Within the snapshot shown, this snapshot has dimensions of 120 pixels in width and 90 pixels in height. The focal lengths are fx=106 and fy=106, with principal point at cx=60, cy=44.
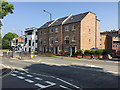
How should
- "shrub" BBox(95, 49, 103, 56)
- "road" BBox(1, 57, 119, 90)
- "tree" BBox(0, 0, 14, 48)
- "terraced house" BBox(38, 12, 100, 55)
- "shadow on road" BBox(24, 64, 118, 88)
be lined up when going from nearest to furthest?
"road" BBox(1, 57, 119, 90) < "shadow on road" BBox(24, 64, 118, 88) < "tree" BBox(0, 0, 14, 48) < "shrub" BBox(95, 49, 103, 56) < "terraced house" BBox(38, 12, 100, 55)

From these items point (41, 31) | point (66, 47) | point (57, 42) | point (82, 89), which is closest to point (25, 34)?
point (41, 31)

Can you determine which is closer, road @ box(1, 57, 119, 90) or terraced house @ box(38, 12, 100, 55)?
road @ box(1, 57, 119, 90)

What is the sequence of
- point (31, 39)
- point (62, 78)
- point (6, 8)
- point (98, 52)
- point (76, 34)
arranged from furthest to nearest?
1. point (31, 39)
2. point (76, 34)
3. point (98, 52)
4. point (6, 8)
5. point (62, 78)

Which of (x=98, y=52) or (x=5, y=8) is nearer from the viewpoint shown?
(x=5, y=8)

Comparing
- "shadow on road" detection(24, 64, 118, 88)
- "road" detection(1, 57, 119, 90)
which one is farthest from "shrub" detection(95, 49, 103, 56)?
"shadow on road" detection(24, 64, 118, 88)

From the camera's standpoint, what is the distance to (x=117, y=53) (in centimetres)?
2416

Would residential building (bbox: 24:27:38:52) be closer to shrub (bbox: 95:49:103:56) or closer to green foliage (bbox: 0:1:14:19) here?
shrub (bbox: 95:49:103:56)

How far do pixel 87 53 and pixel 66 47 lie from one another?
876 cm

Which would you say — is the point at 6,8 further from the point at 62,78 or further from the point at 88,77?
the point at 88,77

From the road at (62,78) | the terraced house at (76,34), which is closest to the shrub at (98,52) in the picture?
the terraced house at (76,34)

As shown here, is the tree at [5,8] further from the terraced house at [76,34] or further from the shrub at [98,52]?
the shrub at [98,52]

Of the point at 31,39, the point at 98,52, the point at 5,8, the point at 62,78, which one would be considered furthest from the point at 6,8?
the point at 31,39

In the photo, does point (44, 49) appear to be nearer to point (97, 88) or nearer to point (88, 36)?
point (88, 36)

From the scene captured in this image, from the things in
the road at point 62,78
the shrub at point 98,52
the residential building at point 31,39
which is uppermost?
the residential building at point 31,39
